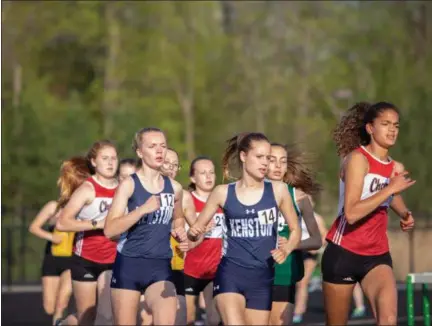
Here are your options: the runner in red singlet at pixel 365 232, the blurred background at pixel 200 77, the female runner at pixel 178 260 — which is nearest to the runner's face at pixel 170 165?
the female runner at pixel 178 260

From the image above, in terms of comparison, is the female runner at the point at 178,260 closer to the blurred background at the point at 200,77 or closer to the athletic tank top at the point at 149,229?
the athletic tank top at the point at 149,229

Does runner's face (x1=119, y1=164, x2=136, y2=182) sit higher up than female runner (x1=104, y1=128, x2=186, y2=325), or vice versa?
runner's face (x1=119, y1=164, x2=136, y2=182)

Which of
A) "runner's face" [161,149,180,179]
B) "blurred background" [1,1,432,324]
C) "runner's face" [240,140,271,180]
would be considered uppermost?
"blurred background" [1,1,432,324]

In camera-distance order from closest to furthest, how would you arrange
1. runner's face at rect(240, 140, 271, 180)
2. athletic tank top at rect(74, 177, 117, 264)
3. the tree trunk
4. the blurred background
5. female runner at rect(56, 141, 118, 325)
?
runner's face at rect(240, 140, 271, 180), female runner at rect(56, 141, 118, 325), athletic tank top at rect(74, 177, 117, 264), the blurred background, the tree trunk

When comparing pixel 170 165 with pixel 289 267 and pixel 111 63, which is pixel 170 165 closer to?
pixel 289 267

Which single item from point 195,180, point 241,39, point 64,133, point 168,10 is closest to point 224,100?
point 241,39

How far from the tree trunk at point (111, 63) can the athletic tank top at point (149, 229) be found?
3574 centimetres

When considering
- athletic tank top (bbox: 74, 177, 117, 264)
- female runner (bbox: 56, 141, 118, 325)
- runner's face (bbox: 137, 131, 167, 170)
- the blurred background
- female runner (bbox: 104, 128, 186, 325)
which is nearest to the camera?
female runner (bbox: 104, 128, 186, 325)

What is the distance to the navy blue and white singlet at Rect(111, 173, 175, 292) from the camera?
11.1 metres

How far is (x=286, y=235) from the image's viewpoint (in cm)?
1195

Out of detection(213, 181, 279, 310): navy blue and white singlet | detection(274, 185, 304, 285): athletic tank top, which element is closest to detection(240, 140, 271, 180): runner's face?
detection(213, 181, 279, 310): navy blue and white singlet

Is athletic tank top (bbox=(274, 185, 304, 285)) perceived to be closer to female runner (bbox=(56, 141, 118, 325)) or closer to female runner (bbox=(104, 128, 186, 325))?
female runner (bbox=(104, 128, 186, 325))

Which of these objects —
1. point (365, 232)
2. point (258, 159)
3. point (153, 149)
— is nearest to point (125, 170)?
point (153, 149)

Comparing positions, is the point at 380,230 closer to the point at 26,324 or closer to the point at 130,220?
the point at 130,220
